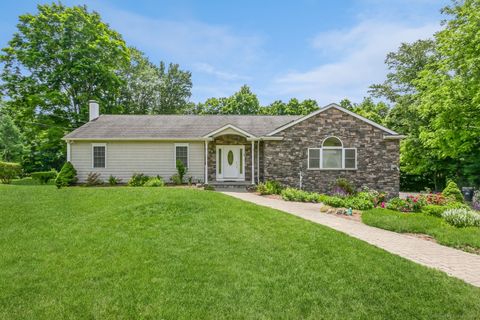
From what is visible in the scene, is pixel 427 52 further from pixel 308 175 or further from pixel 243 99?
pixel 243 99

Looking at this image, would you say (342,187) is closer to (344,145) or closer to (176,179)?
(344,145)

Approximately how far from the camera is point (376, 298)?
3871 mm

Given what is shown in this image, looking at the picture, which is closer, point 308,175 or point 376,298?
point 376,298

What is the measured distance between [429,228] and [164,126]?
14814mm

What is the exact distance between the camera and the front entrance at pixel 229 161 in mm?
16359

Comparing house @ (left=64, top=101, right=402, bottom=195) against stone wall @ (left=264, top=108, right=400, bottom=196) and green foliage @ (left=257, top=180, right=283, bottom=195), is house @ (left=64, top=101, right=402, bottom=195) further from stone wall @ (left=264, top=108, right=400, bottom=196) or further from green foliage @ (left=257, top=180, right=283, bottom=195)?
green foliage @ (left=257, top=180, right=283, bottom=195)

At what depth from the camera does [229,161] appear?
1642cm

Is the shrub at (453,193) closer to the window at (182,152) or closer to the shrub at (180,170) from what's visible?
the shrub at (180,170)

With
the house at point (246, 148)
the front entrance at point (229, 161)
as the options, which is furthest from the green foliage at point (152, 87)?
the front entrance at point (229, 161)

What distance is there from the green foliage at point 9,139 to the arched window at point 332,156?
116ft

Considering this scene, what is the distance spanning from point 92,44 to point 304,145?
70.3 ft

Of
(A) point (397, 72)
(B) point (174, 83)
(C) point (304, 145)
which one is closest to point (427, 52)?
(A) point (397, 72)

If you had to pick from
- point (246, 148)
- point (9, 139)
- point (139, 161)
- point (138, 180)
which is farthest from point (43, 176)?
point (9, 139)

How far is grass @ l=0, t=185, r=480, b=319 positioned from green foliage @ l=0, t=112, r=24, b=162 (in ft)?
107
